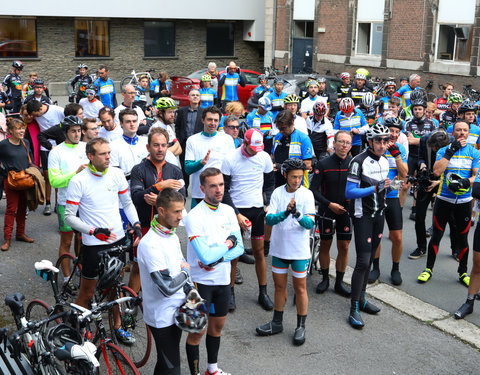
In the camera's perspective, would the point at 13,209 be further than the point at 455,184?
Yes

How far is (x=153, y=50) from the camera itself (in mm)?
32281

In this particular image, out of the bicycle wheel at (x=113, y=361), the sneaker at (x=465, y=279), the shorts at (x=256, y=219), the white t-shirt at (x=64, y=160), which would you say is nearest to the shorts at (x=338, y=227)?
the shorts at (x=256, y=219)

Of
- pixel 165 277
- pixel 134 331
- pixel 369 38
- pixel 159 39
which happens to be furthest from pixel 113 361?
pixel 159 39

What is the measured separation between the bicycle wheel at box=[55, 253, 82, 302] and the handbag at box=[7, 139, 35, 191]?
7.05ft

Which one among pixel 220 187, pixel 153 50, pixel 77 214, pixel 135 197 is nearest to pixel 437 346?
pixel 220 187

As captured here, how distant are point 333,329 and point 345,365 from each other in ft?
2.69

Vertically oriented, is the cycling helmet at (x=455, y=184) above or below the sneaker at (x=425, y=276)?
above

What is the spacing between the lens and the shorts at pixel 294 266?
6469 mm

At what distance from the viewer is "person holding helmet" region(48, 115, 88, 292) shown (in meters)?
7.66

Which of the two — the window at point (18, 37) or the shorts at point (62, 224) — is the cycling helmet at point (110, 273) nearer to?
the shorts at point (62, 224)

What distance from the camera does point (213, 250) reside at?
5312mm

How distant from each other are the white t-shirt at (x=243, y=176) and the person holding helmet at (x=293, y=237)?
2.56 ft

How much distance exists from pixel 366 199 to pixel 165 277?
10.0 ft

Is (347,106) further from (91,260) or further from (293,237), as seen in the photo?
(91,260)
